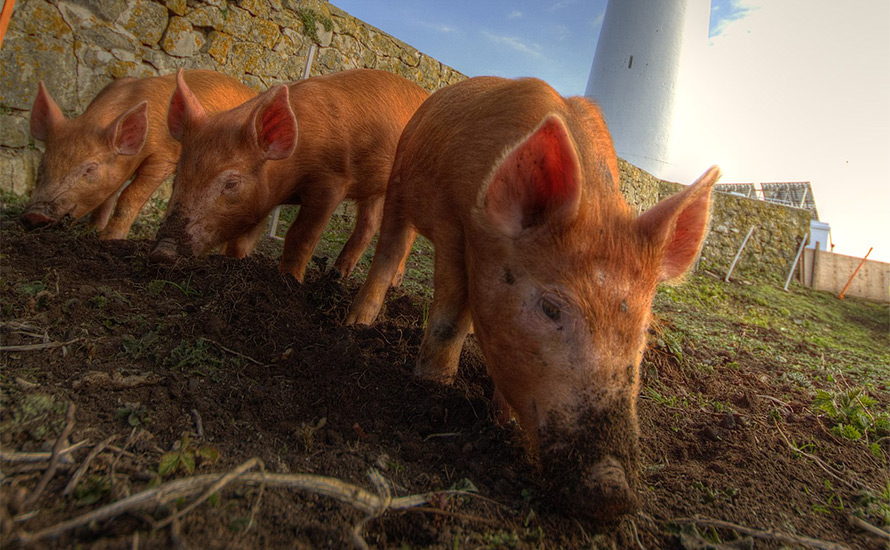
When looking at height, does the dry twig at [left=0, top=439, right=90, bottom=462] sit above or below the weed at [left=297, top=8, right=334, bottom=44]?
below

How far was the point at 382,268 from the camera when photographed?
3.61 m

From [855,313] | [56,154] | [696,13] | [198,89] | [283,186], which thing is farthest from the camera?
[696,13]

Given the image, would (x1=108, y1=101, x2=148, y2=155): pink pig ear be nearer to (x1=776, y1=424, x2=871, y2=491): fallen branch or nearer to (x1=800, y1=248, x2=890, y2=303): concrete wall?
(x1=776, y1=424, x2=871, y2=491): fallen branch

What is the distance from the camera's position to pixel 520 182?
2.00 metres

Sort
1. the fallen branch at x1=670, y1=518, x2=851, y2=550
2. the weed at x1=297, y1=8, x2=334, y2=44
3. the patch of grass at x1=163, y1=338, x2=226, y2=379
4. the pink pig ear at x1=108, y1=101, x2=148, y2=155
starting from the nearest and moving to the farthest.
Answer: the fallen branch at x1=670, y1=518, x2=851, y2=550
the patch of grass at x1=163, y1=338, x2=226, y2=379
the pink pig ear at x1=108, y1=101, x2=148, y2=155
the weed at x1=297, y1=8, x2=334, y2=44

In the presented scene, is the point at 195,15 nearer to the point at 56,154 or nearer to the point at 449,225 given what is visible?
the point at 56,154

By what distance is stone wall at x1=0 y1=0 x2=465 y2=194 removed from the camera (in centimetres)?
538

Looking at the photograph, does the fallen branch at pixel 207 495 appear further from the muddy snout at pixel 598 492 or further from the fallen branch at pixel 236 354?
the fallen branch at pixel 236 354

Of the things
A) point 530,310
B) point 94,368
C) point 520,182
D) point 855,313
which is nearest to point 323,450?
point 530,310

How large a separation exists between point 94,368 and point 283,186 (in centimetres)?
219

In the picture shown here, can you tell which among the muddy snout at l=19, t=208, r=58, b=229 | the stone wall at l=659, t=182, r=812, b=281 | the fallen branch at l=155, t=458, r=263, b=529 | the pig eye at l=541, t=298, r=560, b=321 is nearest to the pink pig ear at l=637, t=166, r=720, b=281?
the pig eye at l=541, t=298, r=560, b=321

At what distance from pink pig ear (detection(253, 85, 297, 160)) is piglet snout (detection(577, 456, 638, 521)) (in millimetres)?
2962

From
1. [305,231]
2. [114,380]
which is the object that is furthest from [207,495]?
[305,231]

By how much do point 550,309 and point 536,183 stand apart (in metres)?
0.46
